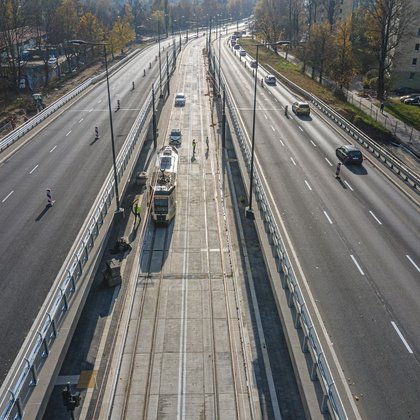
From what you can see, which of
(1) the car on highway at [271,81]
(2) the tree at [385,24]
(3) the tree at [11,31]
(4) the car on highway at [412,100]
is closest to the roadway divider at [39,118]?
(3) the tree at [11,31]

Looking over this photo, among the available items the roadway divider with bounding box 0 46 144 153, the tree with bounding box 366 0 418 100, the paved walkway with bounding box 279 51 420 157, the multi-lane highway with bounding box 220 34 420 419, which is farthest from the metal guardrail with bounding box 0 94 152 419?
the tree with bounding box 366 0 418 100

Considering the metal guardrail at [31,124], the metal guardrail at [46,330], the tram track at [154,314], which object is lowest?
the tram track at [154,314]

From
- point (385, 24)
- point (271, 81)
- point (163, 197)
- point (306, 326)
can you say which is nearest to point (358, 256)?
point (306, 326)

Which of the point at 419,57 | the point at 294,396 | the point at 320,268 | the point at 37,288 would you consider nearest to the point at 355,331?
the point at 294,396

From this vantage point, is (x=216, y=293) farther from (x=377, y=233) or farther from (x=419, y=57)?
(x=419, y=57)

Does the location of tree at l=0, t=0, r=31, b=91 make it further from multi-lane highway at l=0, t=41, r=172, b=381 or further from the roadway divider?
multi-lane highway at l=0, t=41, r=172, b=381

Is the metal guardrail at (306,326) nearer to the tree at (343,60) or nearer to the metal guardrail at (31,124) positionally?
the metal guardrail at (31,124)
